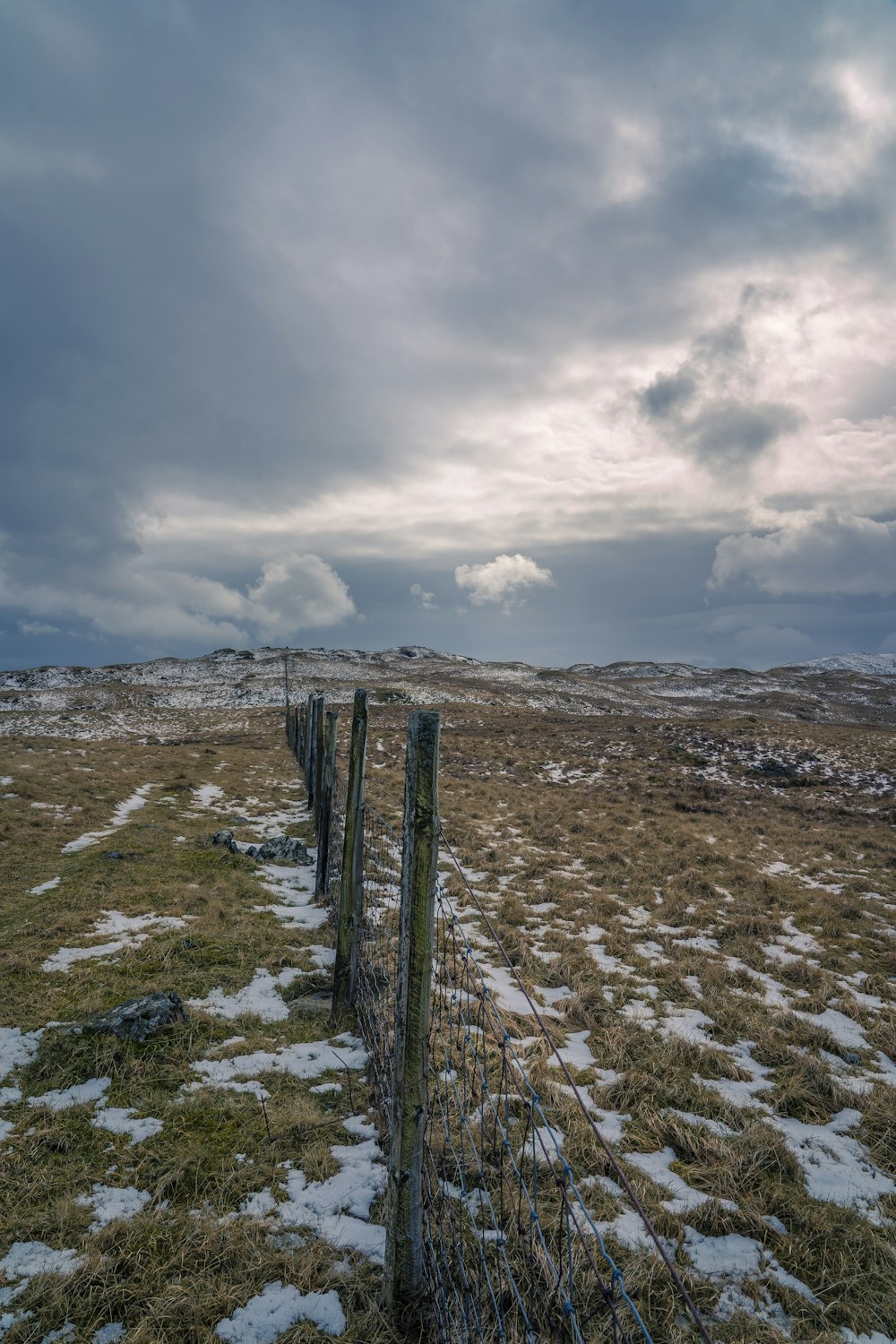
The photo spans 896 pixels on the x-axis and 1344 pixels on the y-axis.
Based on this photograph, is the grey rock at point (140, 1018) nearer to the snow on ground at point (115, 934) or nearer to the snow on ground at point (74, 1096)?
the snow on ground at point (74, 1096)

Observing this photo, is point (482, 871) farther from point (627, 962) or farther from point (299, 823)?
point (299, 823)

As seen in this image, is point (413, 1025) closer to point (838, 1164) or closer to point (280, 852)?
point (838, 1164)

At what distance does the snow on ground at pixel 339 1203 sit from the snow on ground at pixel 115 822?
345 inches

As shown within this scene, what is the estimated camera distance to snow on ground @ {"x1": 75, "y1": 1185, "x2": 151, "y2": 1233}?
328 cm

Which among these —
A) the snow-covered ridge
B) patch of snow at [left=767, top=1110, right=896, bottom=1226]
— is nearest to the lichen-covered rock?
patch of snow at [left=767, top=1110, right=896, bottom=1226]

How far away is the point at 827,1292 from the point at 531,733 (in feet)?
98.6

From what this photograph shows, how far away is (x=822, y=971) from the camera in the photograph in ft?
23.9

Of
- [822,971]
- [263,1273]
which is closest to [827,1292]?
[263,1273]

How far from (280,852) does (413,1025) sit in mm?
8570

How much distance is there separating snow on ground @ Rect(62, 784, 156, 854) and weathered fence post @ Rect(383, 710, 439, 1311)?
9842 millimetres

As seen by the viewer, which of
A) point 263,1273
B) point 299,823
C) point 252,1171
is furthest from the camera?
point 299,823

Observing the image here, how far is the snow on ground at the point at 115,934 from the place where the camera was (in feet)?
20.5

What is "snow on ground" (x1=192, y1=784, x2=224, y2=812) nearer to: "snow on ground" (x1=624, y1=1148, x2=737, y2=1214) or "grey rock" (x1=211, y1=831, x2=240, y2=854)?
"grey rock" (x1=211, y1=831, x2=240, y2=854)

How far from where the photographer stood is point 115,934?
6.91m
